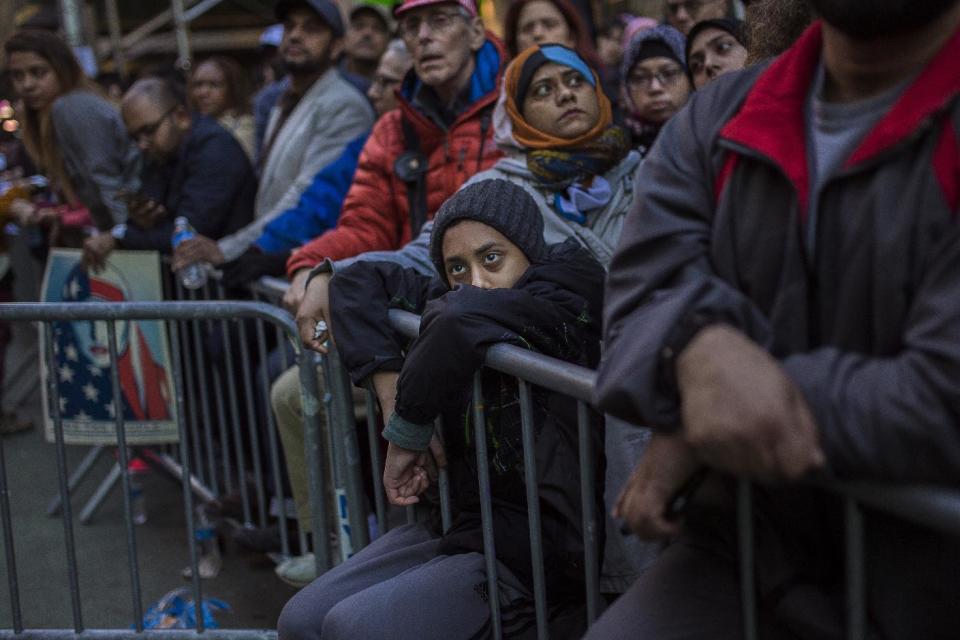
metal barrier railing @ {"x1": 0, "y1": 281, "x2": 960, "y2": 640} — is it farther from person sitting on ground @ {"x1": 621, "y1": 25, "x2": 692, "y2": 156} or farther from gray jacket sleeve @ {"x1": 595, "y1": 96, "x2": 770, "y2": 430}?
person sitting on ground @ {"x1": 621, "y1": 25, "x2": 692, "y2": 156}

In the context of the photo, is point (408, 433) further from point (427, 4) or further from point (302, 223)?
point (302, 223)

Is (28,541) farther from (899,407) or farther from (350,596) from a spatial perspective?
(899,407)

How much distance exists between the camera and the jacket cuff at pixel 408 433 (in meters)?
2.78

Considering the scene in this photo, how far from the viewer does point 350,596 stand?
278cm

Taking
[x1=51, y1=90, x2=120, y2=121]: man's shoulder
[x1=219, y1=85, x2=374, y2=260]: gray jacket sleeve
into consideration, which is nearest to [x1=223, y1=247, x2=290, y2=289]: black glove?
[x1=219, y1=85, x2=374, y2=260]: gray jacket sleeve

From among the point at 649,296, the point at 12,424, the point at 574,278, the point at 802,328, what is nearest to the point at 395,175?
the point at 574,278

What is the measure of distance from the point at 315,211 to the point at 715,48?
211 centimetres

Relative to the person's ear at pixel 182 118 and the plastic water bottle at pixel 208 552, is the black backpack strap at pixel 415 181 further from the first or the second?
the person's ear at pixel 182 118

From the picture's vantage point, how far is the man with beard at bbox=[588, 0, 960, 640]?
154 cm

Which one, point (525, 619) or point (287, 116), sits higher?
point (287, 116)

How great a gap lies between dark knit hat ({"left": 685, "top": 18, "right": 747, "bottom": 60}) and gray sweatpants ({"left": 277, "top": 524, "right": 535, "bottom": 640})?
2227mm

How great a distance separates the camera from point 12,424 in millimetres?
7691

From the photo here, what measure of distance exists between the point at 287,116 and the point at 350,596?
368cm

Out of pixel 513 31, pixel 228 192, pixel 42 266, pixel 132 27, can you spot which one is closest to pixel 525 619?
pixel 513 31
